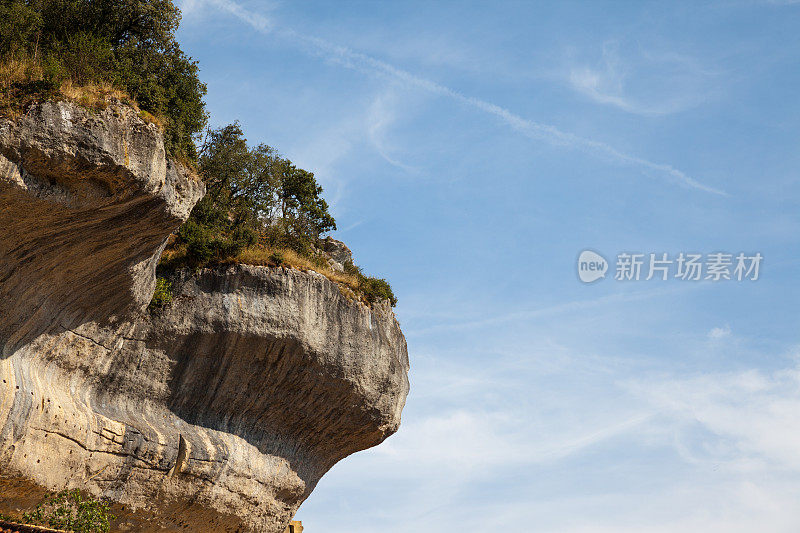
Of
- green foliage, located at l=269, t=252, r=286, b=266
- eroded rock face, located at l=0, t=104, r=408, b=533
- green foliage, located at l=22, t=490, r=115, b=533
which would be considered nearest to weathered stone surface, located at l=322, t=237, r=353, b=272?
eroded rock face, located at l=0, t=104, r=408, b=533

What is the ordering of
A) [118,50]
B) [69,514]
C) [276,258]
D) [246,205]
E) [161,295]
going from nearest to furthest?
[69,514] → [118,50] → [161,295] → [276,258] → [246,205]

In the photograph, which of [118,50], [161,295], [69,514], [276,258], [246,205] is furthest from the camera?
[246,205]

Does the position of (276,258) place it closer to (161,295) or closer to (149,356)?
(161,295)

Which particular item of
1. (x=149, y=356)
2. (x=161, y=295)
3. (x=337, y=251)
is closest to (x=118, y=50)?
(x=161, y=295)

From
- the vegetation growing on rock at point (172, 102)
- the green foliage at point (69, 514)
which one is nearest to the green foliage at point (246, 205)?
the vegetation growing on rock at point (172, 102)

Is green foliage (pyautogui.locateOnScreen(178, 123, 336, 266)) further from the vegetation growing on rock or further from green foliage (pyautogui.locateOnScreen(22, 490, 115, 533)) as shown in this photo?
green foliage (pyautogui.locateOnScreen(22, 490, 115, 533))

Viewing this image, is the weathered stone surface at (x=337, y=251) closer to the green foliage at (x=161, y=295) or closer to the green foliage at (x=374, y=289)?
the green foliage at (x=374, y=289)

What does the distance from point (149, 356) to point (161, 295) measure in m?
1.80

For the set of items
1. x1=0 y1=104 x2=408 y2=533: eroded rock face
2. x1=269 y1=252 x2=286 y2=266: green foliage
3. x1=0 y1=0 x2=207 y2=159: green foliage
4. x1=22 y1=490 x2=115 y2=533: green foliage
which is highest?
x1=0 y1=0 x2=207 y2=159: green foliage

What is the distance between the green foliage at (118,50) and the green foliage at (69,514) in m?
8.95

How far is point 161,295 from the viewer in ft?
71.9

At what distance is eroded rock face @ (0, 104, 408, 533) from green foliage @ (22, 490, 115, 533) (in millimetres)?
391

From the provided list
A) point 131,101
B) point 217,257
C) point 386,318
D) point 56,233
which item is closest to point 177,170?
point 131,101

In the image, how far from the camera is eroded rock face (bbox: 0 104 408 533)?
15.9 metres
